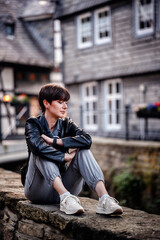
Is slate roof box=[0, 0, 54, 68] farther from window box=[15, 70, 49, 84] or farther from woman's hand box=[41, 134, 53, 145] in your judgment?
woman's hand box=[41, 134, 53, 145]

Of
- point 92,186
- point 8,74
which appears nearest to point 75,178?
point 92,186

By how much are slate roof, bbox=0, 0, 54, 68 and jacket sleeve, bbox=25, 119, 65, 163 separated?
12993 mm

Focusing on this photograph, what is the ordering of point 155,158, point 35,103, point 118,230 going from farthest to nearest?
point 35,103 → point 155,158 → point 118,230

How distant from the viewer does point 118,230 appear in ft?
7.01

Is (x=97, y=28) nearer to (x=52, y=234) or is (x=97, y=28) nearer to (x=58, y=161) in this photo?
(x=58, y=161)

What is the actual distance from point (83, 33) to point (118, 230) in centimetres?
1202

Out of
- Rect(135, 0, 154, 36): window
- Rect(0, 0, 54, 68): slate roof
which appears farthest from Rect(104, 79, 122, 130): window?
Rect(0, 0, 54, 68): slate roof

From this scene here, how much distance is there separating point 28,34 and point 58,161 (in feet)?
51.3

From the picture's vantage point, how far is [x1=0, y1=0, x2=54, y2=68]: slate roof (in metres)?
15.8

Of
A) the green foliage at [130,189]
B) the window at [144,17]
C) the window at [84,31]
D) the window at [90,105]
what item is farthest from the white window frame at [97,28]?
the green foliage at [130,189]

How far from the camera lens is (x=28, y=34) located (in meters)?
17.3

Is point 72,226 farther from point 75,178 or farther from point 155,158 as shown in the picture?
point 155,158

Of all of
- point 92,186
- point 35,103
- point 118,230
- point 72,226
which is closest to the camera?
point 118,230

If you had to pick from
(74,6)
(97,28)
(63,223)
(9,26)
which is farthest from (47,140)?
(9,26)
